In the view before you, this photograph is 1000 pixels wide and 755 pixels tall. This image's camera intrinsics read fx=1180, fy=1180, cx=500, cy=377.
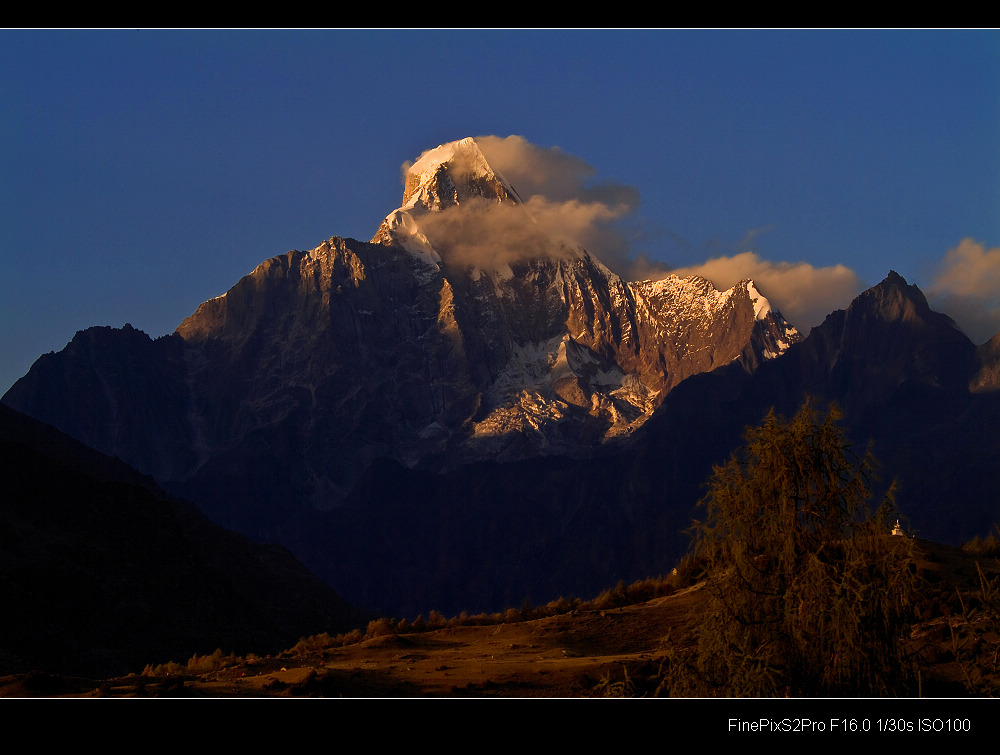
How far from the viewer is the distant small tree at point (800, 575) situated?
2441 centimetres

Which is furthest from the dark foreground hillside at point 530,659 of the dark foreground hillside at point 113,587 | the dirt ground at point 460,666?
the dark foreground hillside at point 113,587

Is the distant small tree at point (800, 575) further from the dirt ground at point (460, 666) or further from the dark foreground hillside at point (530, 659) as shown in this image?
the dirt ground at point (460, 666)

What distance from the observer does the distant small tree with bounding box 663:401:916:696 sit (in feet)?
80.1

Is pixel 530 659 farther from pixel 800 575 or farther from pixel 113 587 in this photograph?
pixel 113 587

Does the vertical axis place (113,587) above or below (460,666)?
above

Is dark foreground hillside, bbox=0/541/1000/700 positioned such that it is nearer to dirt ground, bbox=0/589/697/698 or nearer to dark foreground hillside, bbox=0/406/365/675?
dirt ground, bbox=0/589/697/698

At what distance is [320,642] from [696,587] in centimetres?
1668

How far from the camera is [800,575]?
82.9 ft

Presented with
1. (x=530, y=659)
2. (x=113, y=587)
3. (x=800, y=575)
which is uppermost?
(x=113, y=587)

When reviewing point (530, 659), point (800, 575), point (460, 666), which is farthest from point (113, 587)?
point (800, 575)
